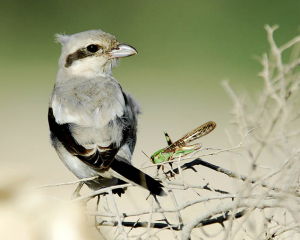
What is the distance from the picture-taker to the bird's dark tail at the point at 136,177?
2449mm

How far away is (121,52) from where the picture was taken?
391 cm

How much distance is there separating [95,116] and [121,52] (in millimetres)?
932

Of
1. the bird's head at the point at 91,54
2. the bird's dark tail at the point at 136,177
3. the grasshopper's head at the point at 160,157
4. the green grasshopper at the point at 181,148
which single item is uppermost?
the bird's head at the point at 91,54

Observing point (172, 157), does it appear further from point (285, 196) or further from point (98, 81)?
point (98, 81)

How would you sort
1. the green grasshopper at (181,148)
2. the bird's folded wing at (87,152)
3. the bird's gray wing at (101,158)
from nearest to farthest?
the green grasshopper at (181,148), the bird's gray wing at (101,158), the bird's folded wing at (87,152)

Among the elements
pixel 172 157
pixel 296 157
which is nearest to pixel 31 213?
pixel 172 157

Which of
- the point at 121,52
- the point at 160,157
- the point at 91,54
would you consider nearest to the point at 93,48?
the point at 91,54

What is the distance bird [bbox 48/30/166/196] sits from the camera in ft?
9.71

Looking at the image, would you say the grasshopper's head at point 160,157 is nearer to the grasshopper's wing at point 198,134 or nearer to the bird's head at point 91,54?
the grasshopper's wing at point 198,134

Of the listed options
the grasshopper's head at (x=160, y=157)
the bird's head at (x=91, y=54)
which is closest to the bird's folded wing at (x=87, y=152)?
the grasshopper's head at (x=160, y=157)

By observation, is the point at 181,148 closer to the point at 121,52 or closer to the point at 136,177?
the point at 136,177

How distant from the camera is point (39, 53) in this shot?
1079cm

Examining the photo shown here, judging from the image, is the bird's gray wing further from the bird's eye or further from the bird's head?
the bird's eye

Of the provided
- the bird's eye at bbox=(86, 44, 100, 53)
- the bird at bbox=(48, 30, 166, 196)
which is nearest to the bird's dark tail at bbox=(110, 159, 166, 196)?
the bird at bbox=(48, 30, 166, 196)
